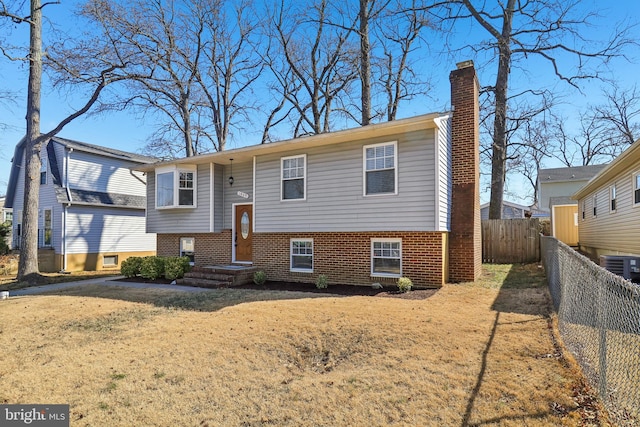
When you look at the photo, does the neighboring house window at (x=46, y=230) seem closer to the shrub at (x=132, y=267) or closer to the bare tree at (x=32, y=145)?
the bare tree at (x=32, y=145)

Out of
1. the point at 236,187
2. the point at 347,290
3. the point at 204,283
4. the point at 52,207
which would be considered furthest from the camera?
the point at 52,207

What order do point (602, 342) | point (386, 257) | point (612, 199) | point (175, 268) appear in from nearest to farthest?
point (602, 342) < point (386, 257) < point (175, 268) < point (612, 199)

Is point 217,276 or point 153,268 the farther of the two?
point 153,268

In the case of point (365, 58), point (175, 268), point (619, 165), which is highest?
point (365, 58)

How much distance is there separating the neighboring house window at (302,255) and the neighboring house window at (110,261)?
1250cm

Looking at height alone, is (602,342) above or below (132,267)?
above

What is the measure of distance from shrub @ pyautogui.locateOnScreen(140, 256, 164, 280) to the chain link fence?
12197 millimetres

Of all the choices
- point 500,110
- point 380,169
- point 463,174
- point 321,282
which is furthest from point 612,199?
point 321,282

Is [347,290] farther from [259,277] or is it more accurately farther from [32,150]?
[32,150]

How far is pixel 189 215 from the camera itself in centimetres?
1314

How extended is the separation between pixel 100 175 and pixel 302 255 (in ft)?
45.9

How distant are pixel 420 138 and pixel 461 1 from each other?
1147cm

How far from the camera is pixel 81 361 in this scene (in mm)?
4766

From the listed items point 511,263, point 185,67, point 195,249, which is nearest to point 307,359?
point 195,249
